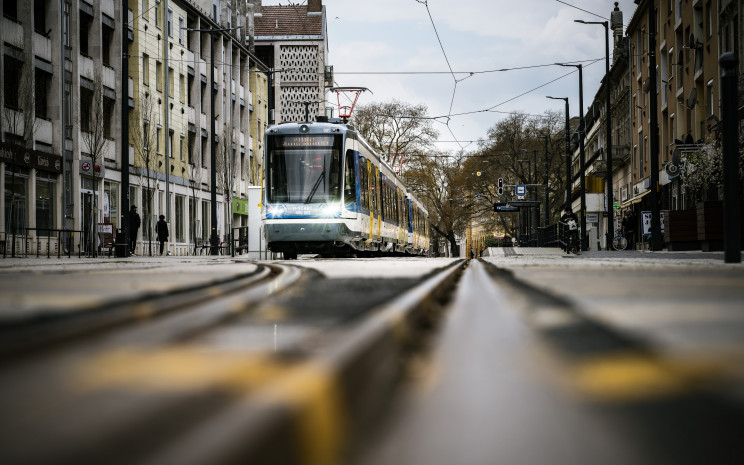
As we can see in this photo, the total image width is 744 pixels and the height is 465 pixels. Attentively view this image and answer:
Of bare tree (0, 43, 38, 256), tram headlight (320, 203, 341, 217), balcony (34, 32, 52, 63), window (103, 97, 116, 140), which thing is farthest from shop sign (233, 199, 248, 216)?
tram headlight (320, 203, 341, 217)

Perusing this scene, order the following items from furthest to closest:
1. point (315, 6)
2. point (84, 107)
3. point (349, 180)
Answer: point (315, 6)
point (84, 107)
point (349, 180)

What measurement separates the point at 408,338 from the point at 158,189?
41.3 metres

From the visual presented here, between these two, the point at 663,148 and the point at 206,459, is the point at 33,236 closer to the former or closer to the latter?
the point at 206,459

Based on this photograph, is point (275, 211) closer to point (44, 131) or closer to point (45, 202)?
point (45, 202)

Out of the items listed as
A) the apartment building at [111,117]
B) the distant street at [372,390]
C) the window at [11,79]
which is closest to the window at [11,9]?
the apartment building at [111,117]

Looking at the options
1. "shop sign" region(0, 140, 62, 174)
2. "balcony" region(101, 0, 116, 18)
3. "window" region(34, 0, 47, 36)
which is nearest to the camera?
"shop sign" region(0, 140, 62, 174)

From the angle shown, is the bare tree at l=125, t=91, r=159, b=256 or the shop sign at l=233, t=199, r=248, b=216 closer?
the bare tree at l=125, t=91, r=159, b=256

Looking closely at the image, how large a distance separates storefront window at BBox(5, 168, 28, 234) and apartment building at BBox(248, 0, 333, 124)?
56.8 m

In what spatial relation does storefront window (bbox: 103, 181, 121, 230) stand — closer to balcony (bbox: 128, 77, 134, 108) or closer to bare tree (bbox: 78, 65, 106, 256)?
bare tree (bbox: 78, 65, 106, 256)

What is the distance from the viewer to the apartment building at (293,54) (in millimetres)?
85375

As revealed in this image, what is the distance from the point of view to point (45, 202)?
1168 inches

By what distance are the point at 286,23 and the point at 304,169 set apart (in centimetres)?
7288

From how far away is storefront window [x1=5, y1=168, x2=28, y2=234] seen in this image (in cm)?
2597

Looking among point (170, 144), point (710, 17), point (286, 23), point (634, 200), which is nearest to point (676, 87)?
point (710, 17)
